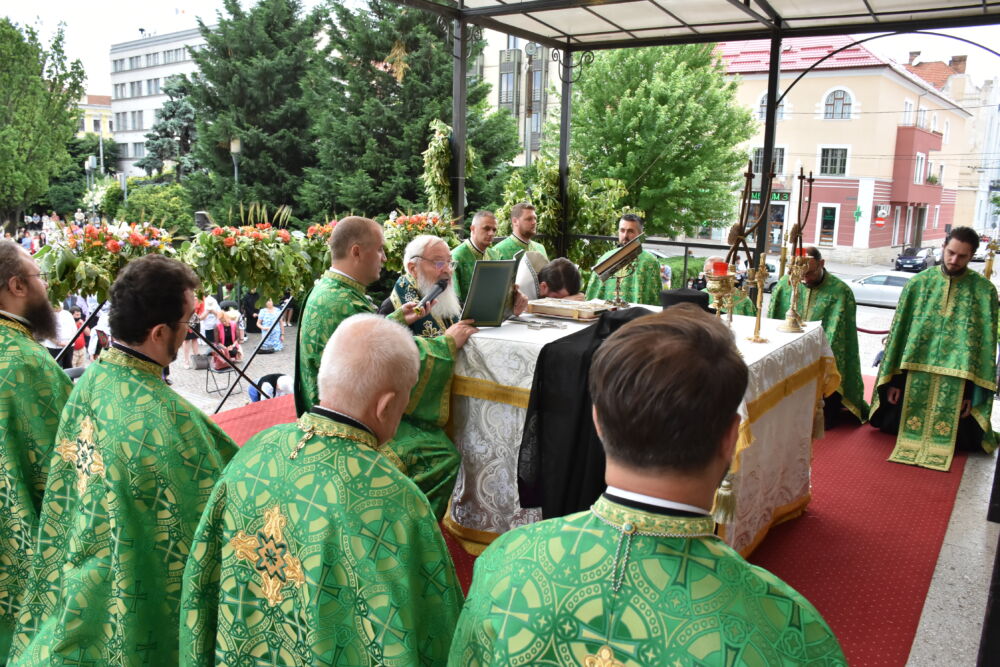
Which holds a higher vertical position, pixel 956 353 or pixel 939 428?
pixel 956 353

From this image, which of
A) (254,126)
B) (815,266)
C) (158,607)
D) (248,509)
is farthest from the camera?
(254,126)

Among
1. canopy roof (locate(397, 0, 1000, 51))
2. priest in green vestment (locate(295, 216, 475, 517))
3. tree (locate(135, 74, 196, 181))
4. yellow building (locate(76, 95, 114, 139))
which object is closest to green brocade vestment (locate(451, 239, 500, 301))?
canopy roof (locate(397, 0, 1000, 51))

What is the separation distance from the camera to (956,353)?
5.77 m

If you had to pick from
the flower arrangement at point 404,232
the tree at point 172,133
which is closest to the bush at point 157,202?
the tree at point 172,133

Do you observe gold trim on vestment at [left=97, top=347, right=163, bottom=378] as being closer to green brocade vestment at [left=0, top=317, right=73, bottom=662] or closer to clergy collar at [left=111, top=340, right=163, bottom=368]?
clergy collar at [left=111, top=340, right=163, bottom=368]

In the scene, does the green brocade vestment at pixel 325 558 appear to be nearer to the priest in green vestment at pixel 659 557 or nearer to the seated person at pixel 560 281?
the priest in green vestment at pixel 659 557

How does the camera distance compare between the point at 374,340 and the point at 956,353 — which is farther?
the point at 956,353

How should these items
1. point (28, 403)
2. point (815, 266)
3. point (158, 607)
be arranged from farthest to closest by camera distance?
point (815, 266)
point (28, 403)
point (158, 607)

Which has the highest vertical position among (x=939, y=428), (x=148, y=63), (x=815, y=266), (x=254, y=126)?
(x=148, y=63)

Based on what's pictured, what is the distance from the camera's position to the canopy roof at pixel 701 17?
6613 millimetres

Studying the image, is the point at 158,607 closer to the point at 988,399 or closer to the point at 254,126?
the point at 988,399

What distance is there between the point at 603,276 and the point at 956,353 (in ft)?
11.6

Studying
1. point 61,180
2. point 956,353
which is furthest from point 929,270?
point 61,180

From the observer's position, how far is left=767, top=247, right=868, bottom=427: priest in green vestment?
639cm
